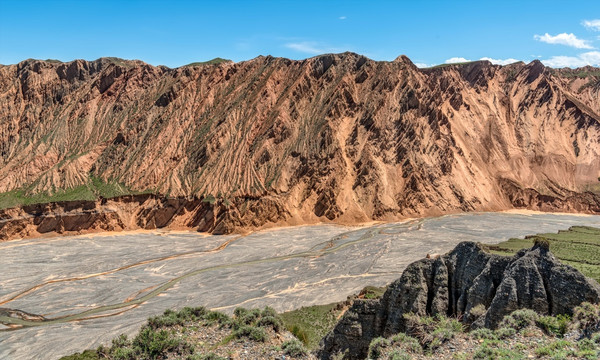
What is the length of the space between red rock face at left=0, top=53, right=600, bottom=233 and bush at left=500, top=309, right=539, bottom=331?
57.2 meters

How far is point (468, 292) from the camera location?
1683 cm

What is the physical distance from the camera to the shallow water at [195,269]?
35.3 metres

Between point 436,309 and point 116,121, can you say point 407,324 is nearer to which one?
point 436,309

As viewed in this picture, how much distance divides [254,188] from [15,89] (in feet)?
217

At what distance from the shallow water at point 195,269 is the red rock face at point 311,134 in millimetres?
8704

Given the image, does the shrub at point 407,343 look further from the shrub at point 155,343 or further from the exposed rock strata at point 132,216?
the exposed rock strata at point 132,216

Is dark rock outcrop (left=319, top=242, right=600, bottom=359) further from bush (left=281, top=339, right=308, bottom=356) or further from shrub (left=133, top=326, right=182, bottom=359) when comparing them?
shrub (left=133, top=326, right=182, bottom=359)

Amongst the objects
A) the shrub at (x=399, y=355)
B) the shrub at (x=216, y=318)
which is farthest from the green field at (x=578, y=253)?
the shrub at (x=216, y=318)

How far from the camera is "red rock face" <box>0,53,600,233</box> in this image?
251ft

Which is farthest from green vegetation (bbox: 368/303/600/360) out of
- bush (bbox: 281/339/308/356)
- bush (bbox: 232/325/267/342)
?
bush (bbox: 232/325/267/342)

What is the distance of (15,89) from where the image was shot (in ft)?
331

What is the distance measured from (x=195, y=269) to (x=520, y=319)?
1603 inches

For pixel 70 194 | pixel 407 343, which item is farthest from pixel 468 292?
pixel 70 194

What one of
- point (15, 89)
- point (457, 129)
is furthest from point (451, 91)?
point (15, 89)
